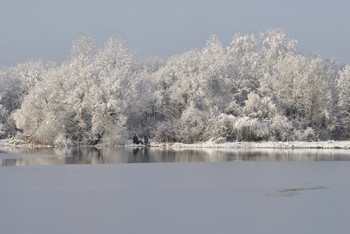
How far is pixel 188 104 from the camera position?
2041 inches

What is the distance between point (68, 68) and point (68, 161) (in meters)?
22.5

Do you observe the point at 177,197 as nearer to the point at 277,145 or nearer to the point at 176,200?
the point at 176,200

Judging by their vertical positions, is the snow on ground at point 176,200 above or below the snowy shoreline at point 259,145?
below

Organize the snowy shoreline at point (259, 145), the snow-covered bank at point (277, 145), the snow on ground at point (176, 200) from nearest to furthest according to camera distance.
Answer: the snow on ground at point (176, 200)
the snow-covered bank at point (277, 145)
the snowy shoreline at point (259, 145)

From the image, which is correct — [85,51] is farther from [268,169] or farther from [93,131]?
Answer: [268,169]

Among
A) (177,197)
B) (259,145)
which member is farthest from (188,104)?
(177,197)

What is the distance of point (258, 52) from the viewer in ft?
221

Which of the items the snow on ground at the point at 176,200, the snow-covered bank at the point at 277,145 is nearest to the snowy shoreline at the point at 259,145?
the snow-covered bank at the point at 277,145

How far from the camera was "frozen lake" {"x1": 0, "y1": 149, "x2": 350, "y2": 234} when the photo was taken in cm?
1481

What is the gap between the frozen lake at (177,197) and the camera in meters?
14.8

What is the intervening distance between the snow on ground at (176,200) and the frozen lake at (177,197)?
0.08ft

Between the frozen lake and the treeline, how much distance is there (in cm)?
1730

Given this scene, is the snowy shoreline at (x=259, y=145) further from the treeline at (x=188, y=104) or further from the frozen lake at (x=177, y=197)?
→ the frozen lake at (x=177, y=197)

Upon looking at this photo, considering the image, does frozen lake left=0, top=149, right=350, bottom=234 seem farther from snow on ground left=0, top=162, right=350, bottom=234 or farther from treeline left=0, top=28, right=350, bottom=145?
treeline left=0, top=28, right=350, bottom=145
